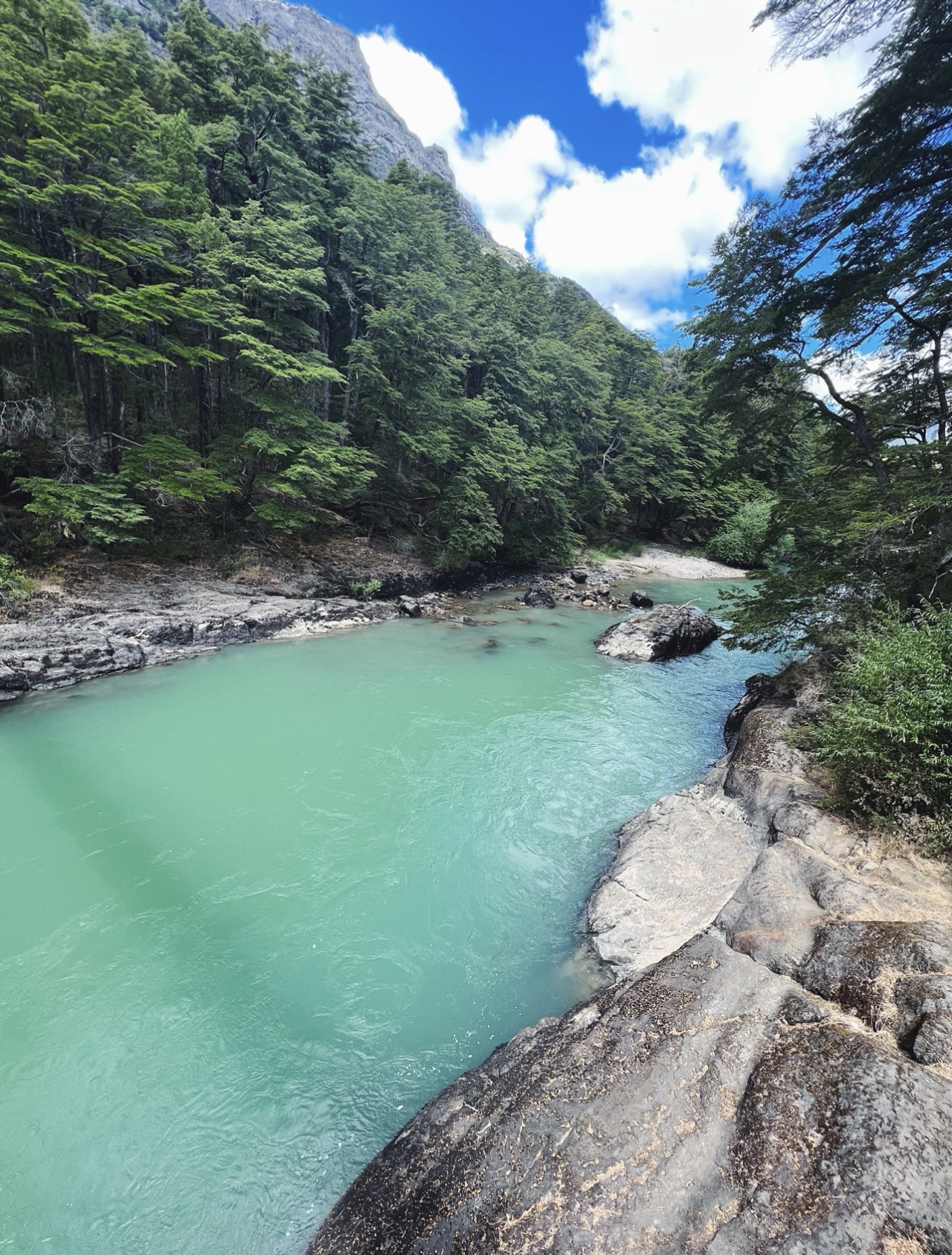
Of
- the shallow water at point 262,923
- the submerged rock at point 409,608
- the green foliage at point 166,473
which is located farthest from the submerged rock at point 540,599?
the green foliage at point 166,473

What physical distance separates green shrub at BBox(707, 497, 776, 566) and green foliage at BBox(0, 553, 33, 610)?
105ft

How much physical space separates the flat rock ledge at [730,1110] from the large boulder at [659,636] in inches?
372

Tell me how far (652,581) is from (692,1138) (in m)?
26.1

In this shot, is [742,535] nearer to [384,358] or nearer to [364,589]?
[384,358]

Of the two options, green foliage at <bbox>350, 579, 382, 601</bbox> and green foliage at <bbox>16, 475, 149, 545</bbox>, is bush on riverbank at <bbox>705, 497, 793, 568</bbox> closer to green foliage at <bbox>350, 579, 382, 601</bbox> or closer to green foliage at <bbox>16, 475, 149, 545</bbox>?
green foliage at <bbox>350, 579, 382, 601</bbox>

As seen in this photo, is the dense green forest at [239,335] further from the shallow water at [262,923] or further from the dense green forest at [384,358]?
the shallow water at [262,923]

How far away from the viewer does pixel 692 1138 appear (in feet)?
6.76

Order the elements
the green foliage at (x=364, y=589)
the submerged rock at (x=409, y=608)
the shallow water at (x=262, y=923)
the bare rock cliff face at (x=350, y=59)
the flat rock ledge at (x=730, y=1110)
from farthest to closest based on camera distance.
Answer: the bare rock cliff face at (x=350, y=59)
the green foliage at (x=364, y=589)
the submerged rock at (x=409, y=608)
the shallow water at (x=262, y=923)
the flat rock ledge at (x=730, y=1110)

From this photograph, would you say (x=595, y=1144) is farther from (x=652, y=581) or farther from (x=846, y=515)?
(x=652, y=581)

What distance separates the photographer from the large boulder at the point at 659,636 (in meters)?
13.0

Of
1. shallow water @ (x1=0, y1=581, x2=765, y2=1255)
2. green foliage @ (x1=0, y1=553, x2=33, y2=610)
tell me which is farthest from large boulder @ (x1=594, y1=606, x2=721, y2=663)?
green foliage @ (x1=0, y1=553, x2=33, y2=610)

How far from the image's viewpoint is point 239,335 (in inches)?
519

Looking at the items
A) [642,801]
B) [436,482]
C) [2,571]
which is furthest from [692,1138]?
[436,482]

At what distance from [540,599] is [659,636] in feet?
20.9
